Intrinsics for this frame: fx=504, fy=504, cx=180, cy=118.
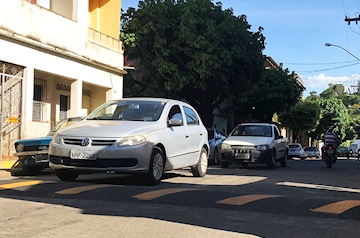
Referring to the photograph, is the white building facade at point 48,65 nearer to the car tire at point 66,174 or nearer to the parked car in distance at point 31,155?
the parked car in distance at point 31,155

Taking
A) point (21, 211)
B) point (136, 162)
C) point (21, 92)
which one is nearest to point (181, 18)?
point (21, 92)

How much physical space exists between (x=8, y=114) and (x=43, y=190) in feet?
28.5

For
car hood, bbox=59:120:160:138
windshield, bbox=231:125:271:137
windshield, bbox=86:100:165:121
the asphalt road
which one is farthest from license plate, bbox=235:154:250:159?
car hood, bbox=59:120:160:138

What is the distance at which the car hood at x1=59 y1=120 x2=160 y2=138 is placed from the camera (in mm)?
9234

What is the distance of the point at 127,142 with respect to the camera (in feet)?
30.1

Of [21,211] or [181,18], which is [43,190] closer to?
[21,211]

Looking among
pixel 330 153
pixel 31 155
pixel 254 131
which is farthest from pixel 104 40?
pixel 31 155

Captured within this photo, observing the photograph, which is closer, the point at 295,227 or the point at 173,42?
the point at 295,227

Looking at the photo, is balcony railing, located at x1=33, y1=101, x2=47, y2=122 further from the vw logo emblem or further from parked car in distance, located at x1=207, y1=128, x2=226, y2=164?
the vw logo emblem

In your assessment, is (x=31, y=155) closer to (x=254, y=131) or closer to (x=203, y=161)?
(x=203, y=161)

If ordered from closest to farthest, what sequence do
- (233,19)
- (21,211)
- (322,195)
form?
(21,211) → (322,195) → (233,19)

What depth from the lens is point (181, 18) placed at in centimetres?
2542

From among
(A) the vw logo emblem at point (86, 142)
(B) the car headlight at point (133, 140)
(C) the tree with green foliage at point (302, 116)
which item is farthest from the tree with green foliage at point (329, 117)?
(A) the vw logo emblem at point (86, 142)

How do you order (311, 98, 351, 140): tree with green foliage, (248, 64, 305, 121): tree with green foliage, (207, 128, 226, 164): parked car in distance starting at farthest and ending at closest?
(311, 98, 351, 140): tree with green foliage < (248, 64, 305, 121): tree with green foliage < (207, 128, 226, 164): parked car in distance
